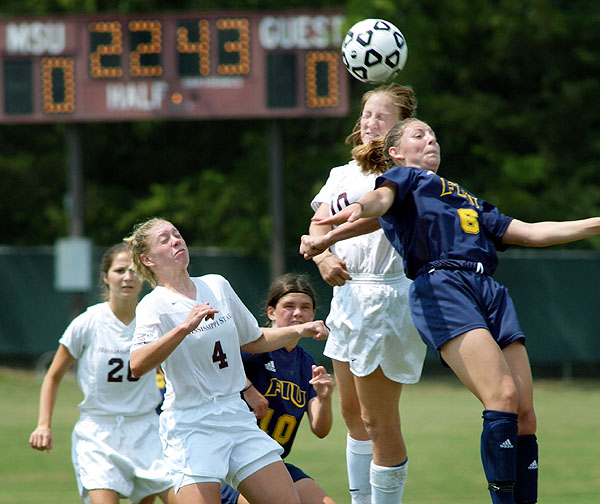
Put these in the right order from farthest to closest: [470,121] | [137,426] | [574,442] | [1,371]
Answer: [470,121] < [1,371] < [574,442] < [137,426]

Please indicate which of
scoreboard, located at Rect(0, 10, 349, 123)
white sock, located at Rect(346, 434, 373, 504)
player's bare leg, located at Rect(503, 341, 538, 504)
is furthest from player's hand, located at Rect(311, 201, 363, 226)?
scoreboard, located at Rect(0, 10, 349, 123)

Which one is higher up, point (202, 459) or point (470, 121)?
point (470, 121)

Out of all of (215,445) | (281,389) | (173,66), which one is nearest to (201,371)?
(215,445)

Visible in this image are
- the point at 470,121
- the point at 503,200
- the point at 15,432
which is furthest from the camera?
the point at 470,121

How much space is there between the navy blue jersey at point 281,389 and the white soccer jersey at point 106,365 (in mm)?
1286

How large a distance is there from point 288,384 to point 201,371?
30.3 inches

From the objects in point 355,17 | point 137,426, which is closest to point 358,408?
point 137,426

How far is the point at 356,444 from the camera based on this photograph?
5.59 m

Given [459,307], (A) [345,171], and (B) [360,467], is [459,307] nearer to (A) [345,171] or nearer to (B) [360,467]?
(A) [345,171]

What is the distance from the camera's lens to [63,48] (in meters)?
15.9

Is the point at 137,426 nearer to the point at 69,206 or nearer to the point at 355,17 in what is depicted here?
the point at 69,206

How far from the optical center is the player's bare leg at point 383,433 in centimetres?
521

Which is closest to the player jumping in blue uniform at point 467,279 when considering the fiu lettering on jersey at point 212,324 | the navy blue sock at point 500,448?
the navy blue sock at point 500,448

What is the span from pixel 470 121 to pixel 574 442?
1154 cm
